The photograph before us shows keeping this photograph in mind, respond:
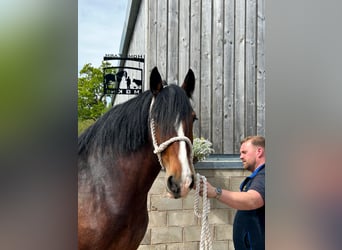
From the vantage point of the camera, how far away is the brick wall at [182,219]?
1516mm

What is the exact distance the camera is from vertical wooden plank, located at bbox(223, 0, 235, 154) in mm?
1623

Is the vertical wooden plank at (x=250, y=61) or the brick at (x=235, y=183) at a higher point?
the vertical wooden plank at (x=250, y=61)

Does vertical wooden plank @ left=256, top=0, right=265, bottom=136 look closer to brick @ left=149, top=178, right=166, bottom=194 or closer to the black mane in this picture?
brick @ left=149, top=178, right=166, bottom=194

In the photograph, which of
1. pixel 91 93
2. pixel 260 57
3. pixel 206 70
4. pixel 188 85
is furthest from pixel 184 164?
pixel 260 57

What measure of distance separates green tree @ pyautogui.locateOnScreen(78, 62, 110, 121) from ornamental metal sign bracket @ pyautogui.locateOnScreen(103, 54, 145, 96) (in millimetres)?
50

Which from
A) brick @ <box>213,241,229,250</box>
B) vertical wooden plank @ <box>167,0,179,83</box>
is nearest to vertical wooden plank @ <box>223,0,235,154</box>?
vertical wooden plank @ <box>167,0,179,83</box>

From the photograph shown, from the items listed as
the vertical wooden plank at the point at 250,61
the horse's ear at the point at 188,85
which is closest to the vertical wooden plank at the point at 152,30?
the vertical wooden plank at the point at 250,61

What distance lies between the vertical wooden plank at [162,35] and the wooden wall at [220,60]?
1 cm

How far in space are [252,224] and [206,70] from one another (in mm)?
881

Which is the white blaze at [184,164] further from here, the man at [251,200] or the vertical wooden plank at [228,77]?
the vertical wooden plank at [228,77]

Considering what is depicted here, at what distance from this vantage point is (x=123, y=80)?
1490mm
